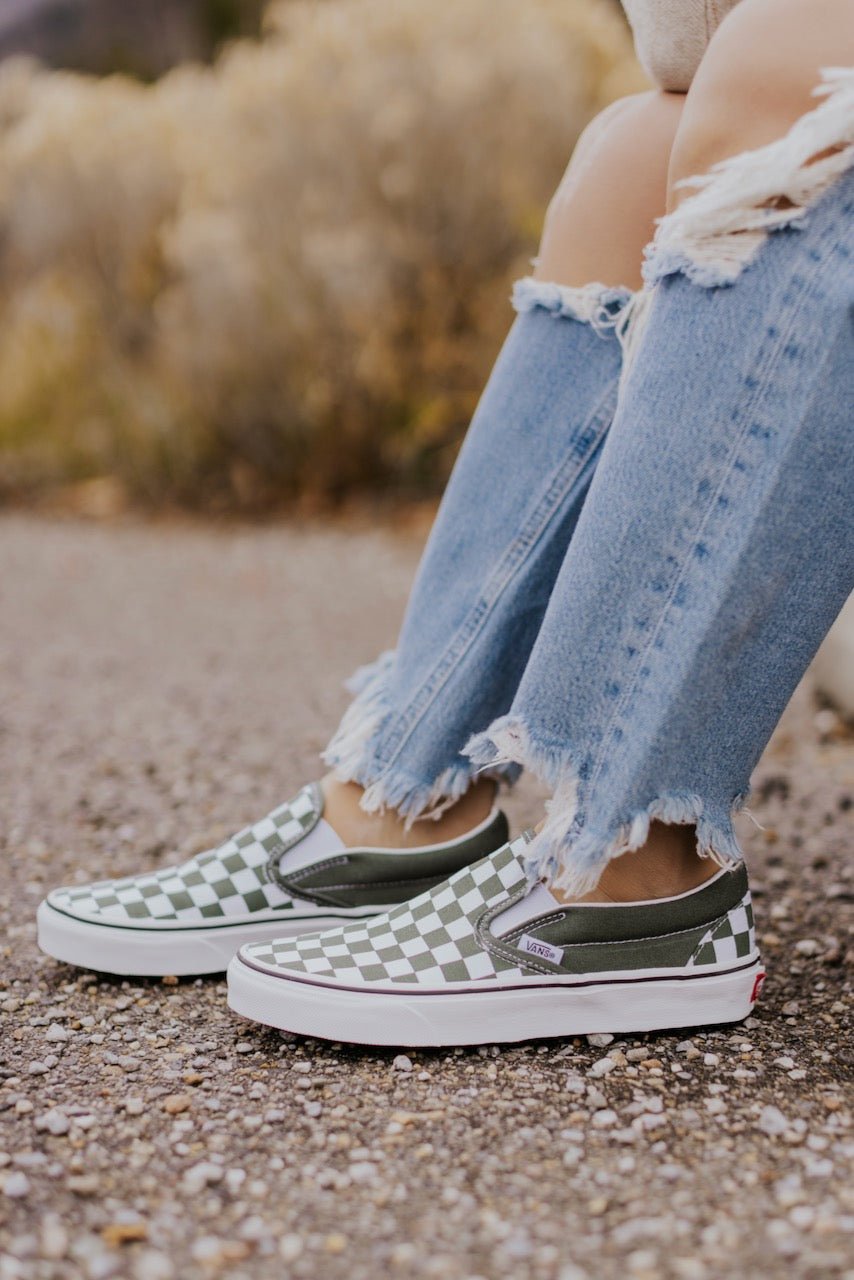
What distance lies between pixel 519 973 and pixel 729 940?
182mm

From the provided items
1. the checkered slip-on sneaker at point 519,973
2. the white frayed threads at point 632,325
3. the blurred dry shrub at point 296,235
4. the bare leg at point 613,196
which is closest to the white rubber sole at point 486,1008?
the checkered slip-on sneaker at point 519,973

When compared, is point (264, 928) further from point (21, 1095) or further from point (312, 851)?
point (21, 1095)

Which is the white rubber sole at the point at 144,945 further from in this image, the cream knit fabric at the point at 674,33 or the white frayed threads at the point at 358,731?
the cream knit fabric at the point at 674,33

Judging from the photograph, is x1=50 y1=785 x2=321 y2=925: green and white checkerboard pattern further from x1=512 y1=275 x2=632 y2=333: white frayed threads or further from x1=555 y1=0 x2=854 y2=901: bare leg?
x1=555 y1=0 x2=854 y2=901: bare leg

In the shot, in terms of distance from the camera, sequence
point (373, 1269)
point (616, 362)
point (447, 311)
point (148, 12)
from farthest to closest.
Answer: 1. point (148, 12)
2. point (447, 311)
3. point (616, 362)
4. point (373, 1269)

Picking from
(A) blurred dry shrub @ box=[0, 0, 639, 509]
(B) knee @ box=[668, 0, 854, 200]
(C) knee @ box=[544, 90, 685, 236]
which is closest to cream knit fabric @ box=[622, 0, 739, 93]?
(C) knee @ box=[544, 90, 685, 236]

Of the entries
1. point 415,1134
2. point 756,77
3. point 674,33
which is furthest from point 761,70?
point 415,1134

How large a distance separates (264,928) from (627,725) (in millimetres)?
460

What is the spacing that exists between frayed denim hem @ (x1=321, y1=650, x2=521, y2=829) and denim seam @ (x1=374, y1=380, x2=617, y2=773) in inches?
0.6

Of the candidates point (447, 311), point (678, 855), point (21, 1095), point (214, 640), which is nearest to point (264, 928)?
point (21, 1095)

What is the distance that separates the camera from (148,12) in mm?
12945

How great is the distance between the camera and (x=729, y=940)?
103 centimetres

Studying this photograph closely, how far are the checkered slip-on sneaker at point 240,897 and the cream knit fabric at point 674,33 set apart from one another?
28.8 inches

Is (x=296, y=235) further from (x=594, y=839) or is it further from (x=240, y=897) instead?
(x=594, y=839)
